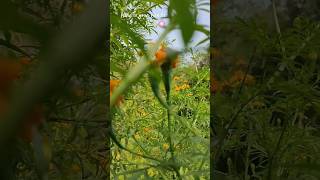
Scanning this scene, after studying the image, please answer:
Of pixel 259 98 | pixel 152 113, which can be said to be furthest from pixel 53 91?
pixel 152 113

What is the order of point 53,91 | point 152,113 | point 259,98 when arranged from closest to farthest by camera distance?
point 53,91 → point 259,98 → point 152,113

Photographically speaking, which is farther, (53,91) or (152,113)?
(152,113)

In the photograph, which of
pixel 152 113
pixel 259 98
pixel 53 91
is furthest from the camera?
pixel 152 113

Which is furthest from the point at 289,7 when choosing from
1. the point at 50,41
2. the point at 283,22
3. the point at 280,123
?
the point at 50,41

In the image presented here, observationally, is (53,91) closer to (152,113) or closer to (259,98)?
(259,98)

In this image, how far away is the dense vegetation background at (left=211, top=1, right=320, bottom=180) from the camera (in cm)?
102

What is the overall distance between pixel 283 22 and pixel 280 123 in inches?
9.3

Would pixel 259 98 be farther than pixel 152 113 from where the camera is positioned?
No

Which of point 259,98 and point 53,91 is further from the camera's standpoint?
point 259,98

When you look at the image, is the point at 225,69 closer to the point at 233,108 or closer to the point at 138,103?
the point at 233,108

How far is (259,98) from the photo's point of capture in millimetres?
1088

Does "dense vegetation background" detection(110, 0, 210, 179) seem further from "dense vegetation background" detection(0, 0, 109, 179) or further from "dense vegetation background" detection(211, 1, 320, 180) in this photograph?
"dense vegetation background" detection(0, 0, 109, 179)

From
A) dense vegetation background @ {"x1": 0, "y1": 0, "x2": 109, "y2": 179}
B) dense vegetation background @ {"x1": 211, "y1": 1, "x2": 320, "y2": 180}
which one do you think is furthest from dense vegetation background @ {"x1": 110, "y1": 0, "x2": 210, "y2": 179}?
dense vegetation background @ {"x1": 0, "y1": 0, "x2": 109, "y2": 179}

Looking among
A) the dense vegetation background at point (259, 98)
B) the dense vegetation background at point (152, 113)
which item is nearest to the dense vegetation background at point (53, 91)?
the dense vegetation background at point (259, 98)
